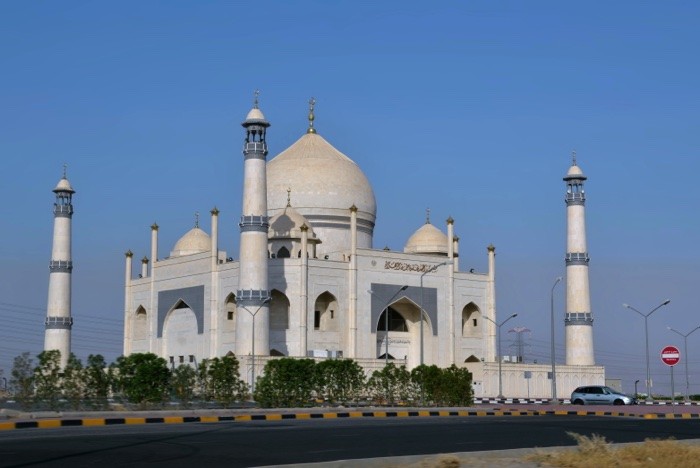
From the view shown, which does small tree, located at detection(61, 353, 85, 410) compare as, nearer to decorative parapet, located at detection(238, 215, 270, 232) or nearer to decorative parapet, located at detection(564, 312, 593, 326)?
decorative parapet, located at detection(238, 215, 270, 232)

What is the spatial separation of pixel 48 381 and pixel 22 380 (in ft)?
3.49

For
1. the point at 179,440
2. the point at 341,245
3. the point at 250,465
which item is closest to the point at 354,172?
the point at 341,245

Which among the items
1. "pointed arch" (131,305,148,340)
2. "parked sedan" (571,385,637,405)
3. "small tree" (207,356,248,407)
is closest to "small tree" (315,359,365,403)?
"small tree" (207,356,248,407)

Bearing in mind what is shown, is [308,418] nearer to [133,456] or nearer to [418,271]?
[133,456]

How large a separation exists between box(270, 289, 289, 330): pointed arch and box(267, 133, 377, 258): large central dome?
6.44 meters

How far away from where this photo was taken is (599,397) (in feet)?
165

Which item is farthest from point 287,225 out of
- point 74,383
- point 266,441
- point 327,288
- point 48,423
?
point 266,441

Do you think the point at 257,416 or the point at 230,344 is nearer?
the point at 257,416

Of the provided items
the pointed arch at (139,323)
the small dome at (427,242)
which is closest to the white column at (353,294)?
the small dome at (427,242)

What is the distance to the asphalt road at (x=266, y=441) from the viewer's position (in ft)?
53.2

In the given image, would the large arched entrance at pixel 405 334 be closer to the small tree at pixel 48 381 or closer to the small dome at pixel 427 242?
the small dome at pixel 427 242

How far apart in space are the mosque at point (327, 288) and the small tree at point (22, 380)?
66.4ft

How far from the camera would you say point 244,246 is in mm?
54719

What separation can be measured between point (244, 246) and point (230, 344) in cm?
714
